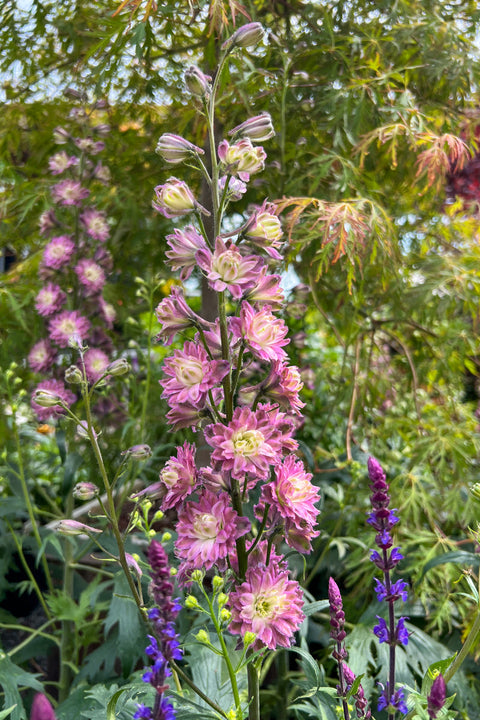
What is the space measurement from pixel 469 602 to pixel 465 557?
30 cm

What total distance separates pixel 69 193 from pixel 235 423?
37.1 inches

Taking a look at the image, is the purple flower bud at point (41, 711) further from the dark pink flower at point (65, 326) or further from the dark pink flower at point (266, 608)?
the dark pink flower at point (65, 326)

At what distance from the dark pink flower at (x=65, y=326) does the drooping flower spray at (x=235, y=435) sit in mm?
698

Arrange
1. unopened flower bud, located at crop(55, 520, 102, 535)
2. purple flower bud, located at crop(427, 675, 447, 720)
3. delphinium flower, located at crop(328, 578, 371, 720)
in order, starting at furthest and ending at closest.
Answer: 1. unopened flower bud, located at crop(55, 520, 102, 535)
2. delphinium flower, located at crop(328, 578, 371, 720)
3. purple flower bud, located at crop(427, 675, 447, 720)

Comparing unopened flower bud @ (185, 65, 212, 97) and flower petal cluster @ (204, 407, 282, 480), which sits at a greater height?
unopened flower bud @ (185, 65, 212, 97)

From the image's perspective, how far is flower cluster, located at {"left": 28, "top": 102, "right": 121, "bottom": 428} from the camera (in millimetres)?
1382

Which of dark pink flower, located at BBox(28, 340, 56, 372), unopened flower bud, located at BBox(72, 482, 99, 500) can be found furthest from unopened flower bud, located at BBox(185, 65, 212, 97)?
dark pink flower, located at BBox(28, 340, 56, 372)

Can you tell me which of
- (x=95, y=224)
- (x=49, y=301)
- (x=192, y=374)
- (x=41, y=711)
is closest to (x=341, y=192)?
(x=95, y=224)

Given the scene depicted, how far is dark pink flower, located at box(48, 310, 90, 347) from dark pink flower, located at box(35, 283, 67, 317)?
0.07 ft

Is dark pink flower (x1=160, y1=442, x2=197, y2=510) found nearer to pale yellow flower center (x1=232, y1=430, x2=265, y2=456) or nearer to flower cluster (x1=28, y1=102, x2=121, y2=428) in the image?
Result: pale yellow flower center (x1=232, y1=430, x2=265, y2=456)

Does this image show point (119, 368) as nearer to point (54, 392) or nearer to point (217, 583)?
point (217, 583)

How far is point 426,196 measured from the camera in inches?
59.5

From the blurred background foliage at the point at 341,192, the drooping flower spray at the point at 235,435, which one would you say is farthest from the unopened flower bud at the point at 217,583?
the blurred background foliage at the point at 341,192

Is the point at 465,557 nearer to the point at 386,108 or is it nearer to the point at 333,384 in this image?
the point at 333,384
